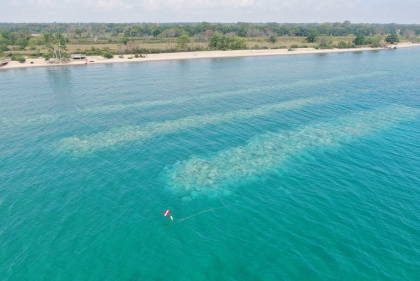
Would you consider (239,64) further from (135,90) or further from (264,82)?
(135,90)

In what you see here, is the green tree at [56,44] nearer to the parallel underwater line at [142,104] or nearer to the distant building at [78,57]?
the distant building at [78,57]

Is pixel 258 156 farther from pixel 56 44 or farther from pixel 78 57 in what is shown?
pixel 78 57

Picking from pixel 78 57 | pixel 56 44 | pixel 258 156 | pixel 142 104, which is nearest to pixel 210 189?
pixel 258 156

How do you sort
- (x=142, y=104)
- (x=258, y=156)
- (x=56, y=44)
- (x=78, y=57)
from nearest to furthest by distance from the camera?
1. (x=258, y=156)
2. (x=142, y=104)
3. (x=56, y=44)
4. (x=78, y=57)

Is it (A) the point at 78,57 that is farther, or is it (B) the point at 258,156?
(A) the point at 78,57

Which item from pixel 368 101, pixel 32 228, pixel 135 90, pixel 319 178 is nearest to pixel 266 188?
pixel 319 178

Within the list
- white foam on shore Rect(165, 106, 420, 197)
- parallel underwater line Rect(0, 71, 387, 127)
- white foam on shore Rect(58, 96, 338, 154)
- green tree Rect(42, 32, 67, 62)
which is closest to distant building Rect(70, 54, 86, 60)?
green tree Rect(42, 32, 67, 62)
